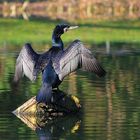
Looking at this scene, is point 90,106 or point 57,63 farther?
point 90,106

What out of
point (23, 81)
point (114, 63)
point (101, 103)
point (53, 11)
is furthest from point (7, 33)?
point (53, 11)

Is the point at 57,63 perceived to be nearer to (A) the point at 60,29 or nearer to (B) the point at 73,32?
(A) the point at 60,29

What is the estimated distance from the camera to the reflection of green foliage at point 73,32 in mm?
43156

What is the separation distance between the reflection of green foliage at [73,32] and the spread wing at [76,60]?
24.1 metres

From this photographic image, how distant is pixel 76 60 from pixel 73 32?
31276 millimetres

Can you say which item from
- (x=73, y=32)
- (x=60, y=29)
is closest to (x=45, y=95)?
(x=60, y=29)

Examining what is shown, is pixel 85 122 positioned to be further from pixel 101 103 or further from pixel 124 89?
pixel 124 89

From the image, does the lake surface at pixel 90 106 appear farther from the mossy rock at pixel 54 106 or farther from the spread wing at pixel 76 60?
the spread wing at pixel 76 60

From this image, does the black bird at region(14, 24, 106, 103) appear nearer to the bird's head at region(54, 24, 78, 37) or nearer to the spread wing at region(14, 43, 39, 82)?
the spread wing at region(14, 43, 39, 82)

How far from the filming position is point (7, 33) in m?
46.6

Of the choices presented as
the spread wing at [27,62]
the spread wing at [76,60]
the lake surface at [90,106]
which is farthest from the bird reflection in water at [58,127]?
the spread wing at [27,62]

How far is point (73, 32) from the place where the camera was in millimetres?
47844

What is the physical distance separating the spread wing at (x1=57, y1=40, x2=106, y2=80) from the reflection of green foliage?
24091mm

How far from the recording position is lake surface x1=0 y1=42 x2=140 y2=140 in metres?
14.4
